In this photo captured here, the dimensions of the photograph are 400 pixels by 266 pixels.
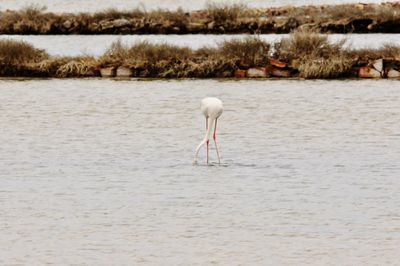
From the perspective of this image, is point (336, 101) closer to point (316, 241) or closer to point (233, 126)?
point (233, 126)

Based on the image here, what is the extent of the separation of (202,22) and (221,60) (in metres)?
25.2

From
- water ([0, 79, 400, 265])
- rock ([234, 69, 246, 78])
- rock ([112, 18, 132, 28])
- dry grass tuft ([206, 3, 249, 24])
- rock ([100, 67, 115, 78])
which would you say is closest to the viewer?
water ([0, 79, 400, 265])

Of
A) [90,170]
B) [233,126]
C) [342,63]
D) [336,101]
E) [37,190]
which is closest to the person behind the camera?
[37,190]

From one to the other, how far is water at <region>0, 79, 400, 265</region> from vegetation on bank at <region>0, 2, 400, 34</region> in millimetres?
27614

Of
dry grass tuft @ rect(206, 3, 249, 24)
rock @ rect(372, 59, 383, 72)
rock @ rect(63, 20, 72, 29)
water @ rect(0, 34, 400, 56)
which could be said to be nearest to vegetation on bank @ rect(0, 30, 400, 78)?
A: rock @ rect(372, 59, 383, 72)

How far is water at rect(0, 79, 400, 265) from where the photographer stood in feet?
43.5

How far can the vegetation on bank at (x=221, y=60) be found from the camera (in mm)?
34938

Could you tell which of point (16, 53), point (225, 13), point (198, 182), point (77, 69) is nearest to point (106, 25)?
point (225, 13)

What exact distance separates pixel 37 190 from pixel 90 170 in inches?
82.7

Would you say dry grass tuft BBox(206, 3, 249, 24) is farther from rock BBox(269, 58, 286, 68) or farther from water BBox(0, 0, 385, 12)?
rock BBox(269, 58, 286, 68)

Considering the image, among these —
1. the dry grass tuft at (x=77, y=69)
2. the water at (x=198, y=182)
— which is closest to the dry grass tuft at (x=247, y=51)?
the dry grass tuft at (x=77, y=69)

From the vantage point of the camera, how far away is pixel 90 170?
18.9m

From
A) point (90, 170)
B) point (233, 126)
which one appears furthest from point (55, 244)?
point (233, 126)

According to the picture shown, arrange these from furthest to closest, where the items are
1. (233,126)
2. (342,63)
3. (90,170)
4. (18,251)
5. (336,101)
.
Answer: (342,63)
(336,101)
(233,126)
(90,170)
(18,251)
